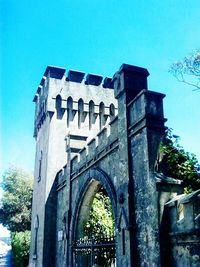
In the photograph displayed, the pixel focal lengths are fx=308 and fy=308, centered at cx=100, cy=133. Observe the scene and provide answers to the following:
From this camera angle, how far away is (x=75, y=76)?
17.2 meters

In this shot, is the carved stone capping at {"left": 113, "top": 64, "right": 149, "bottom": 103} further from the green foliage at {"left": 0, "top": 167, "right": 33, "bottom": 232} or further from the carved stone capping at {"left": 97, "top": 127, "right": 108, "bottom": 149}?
the green foliage at {"left": 0, "top": 167, "right": 33, "bottom": 232}

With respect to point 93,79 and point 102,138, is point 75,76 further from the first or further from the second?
point 102,138

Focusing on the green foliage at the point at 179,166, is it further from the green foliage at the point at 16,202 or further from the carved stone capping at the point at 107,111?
the green foliage at the point at 16,202

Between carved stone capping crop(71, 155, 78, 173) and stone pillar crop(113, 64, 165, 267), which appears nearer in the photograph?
stone pillar crop(113, 64, 165, 267)

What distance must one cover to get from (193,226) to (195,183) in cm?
175

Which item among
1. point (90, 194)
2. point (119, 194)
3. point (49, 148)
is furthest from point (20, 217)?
point (119, 194)

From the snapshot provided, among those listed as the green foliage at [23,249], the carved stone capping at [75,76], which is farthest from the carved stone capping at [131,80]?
the green foliage at [23,249]

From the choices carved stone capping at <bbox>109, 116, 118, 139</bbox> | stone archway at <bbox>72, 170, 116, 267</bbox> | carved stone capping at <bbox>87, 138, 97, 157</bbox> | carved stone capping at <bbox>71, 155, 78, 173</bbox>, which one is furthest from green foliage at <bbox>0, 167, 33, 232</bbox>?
carved stone capping at <bbox>109, 116, 118, 139</bbox>

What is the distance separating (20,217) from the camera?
29.3m

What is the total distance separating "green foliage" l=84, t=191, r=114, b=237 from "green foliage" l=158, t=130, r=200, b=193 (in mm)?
6297

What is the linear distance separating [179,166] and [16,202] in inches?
986

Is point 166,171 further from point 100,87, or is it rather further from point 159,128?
point 100,87

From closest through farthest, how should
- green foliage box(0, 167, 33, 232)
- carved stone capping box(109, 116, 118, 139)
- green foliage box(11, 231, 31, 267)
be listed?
1. carved stone capping box(109, 116, 118, 139)
2. green foliage box(11, 231, 31, 267)
3. green foliage box(0, 167, 33, 232)

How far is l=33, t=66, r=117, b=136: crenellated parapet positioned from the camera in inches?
644
